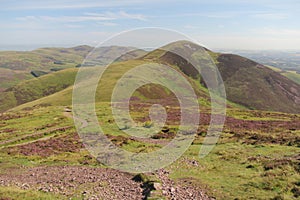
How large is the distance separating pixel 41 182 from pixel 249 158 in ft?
59.7

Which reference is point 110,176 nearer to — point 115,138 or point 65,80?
point 115,138

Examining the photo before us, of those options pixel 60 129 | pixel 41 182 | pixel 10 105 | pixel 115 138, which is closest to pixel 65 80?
pixel 10 105

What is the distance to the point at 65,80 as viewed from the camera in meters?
195

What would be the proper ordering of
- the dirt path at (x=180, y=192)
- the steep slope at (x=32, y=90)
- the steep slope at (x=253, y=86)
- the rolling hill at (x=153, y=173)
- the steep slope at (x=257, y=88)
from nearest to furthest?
the dirt path at (x=180, y=192) → the rolling hill at (x=153, y=173) → the steep slope at (x=257, y=88) → the steep slope at (x=253, y=86) → the steep slope at (x=32, y=90)

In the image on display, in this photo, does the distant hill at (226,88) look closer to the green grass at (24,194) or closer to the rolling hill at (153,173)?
the rolling hill at (153,173)

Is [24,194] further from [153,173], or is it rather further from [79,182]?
[153,173]

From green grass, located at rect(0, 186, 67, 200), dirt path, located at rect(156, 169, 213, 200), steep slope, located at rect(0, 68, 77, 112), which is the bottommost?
steep slope, located at rect(0, 68, 77, 112)

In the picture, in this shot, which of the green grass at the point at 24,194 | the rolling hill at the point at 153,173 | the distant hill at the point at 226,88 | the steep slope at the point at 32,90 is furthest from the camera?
the steep slope at the point at 32,90

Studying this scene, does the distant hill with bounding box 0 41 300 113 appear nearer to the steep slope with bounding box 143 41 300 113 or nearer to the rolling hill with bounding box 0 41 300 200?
the steep slope with bounding box 143 41 300 113

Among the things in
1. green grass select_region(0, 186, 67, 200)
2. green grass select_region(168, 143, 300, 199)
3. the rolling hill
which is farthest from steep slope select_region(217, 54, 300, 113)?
green grass select_region(0, 186, 67, 200)

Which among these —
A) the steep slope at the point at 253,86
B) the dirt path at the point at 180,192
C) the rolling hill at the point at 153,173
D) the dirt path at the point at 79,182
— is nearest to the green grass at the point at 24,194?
the rolling hill at the point at 153,173

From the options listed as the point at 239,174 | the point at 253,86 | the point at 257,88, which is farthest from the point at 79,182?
the point at 253,86

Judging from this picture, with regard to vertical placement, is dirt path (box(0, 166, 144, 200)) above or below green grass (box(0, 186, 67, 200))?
below

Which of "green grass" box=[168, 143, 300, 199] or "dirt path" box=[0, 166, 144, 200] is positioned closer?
"green grass" box=[168, 143, 300, 199]
